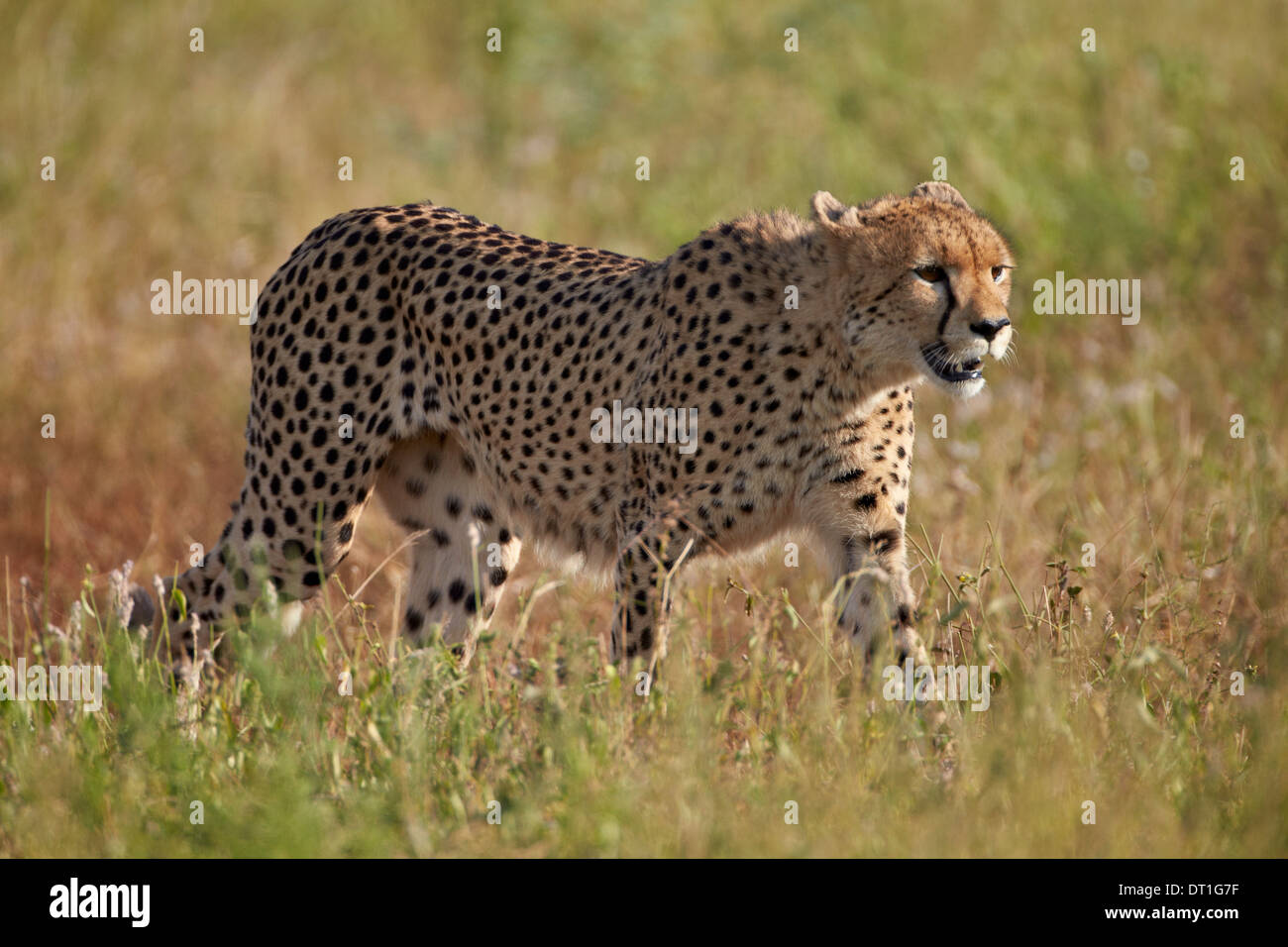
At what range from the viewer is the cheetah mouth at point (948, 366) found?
3555mm

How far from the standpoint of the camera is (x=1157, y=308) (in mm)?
6598

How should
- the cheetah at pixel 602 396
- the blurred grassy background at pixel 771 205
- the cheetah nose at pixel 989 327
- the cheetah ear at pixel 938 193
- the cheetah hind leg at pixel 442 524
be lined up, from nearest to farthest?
the blurred grassy background at pixel 771 205
the cheetah nose at pixel 989 327
the cheetah at pixel 602 396
the cheetah ear at pixel 938 193
the cheetah hind leg at pixel 442 524

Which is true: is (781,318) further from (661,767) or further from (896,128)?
(896,128)

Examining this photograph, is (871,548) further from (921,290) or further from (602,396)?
(602,396)

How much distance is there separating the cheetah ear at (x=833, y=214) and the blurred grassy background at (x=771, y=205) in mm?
871

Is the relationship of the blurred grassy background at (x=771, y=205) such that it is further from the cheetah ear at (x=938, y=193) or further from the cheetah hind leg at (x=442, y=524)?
the cheetah ear at (x=938, y=193)

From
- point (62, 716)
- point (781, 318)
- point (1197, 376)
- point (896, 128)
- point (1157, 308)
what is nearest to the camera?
point (62, 716)

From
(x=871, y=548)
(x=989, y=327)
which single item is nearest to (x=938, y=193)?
(x=989, y=327)

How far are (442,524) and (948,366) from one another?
162 cm

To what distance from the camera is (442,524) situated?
4492 mm

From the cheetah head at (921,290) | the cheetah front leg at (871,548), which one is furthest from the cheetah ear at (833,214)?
the cheetah front leg at (871,548)

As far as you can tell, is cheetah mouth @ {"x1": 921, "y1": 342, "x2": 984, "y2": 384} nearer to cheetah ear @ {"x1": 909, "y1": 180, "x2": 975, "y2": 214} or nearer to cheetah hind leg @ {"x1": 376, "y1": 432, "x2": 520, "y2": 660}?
cheetah ear @ {"x1": 909, "y1": 180, "x2": 975, "y2": 214}

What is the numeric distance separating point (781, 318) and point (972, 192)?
3.57 m

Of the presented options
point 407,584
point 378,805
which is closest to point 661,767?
point 378,805
